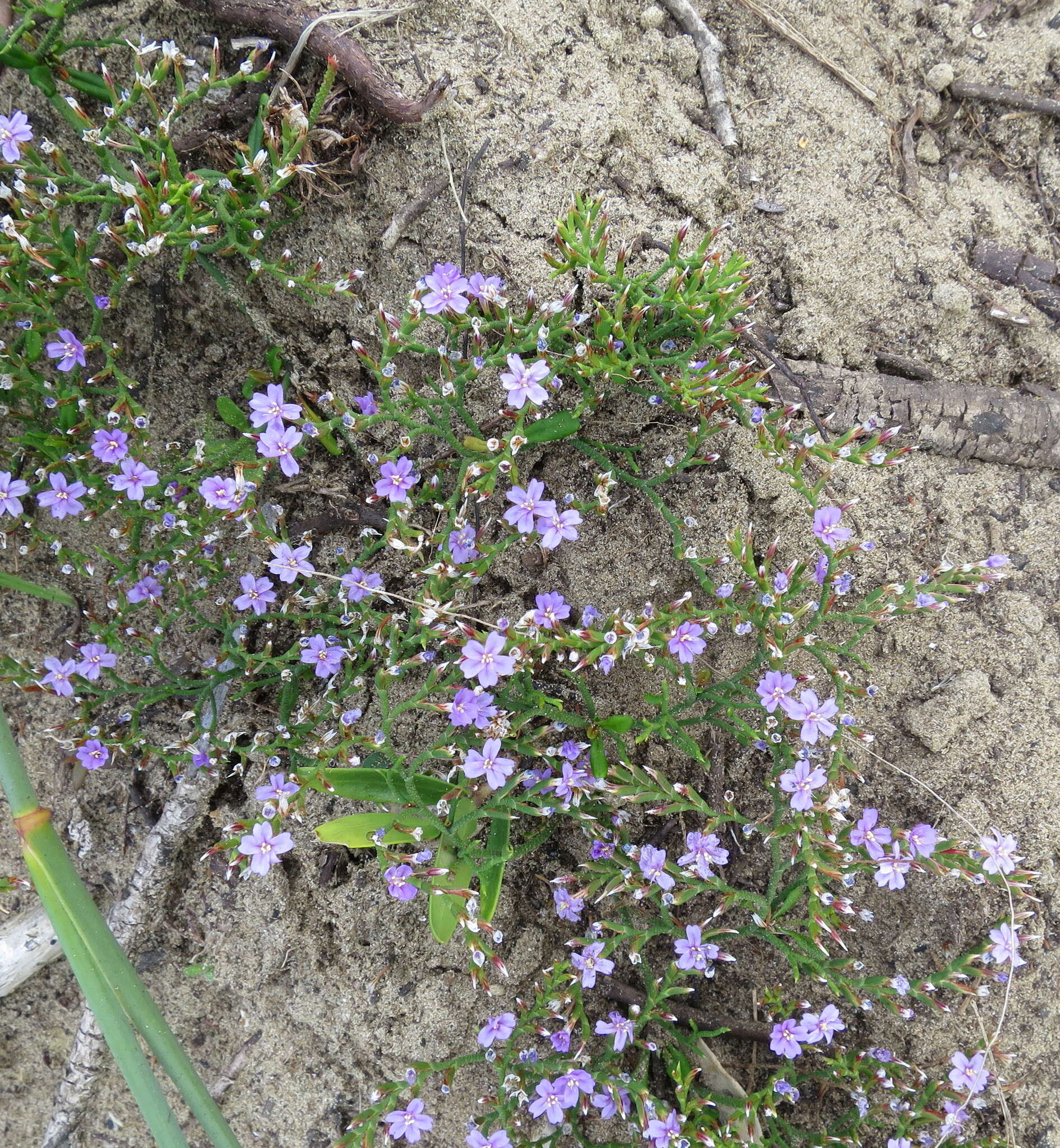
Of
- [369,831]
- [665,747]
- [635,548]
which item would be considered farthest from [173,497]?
[665,747]

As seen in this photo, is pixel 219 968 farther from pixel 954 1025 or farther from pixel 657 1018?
pixel 954 1025

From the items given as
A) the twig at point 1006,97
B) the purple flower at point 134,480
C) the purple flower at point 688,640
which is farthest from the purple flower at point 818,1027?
the twig at point 1006,97

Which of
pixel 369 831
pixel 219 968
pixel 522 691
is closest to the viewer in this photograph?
pixel 369 831

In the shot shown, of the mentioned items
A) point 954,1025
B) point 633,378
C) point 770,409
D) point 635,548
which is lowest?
point 954,1025

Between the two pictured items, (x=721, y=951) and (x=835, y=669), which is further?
(x=721, y=951)

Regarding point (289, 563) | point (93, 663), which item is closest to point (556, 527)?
point (289, 563)

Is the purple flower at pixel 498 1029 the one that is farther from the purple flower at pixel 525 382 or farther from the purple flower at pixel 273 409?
the purple flower at pixel 273 409
